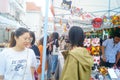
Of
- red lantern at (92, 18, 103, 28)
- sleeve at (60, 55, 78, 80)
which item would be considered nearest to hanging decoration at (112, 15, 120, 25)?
red lantern at (92, 18, 103, 28)

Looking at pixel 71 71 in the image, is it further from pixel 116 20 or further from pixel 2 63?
pixel 116 20

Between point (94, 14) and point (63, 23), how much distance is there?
287 centimetres

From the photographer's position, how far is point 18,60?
3566mm

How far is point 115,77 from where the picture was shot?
14.4ft

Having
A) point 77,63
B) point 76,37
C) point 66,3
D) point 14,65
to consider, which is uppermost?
point 66,3

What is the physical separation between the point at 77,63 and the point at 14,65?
93cm

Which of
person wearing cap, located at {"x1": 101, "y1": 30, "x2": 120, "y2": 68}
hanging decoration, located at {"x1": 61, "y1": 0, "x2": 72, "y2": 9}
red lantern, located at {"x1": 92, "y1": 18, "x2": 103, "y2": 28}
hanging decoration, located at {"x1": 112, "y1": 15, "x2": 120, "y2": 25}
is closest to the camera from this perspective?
hanging decoration, located at {"x1": 112, "y1": 15, "x2": 120, "y2": 25}

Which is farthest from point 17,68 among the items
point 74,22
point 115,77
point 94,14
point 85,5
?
point 74,22

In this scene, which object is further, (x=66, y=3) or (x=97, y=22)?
(x=97, y=22)

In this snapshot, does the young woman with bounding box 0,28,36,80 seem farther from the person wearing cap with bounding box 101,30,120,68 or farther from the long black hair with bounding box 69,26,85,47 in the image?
the person wearing cap with bounding box 101,30,120,68

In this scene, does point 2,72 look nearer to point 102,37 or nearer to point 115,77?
point 115,77

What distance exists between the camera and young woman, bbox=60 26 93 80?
3096 mm

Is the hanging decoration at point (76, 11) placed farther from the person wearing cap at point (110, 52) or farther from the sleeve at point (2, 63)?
the sleeve at point (2, 63)

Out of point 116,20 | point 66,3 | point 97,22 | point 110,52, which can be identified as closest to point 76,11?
point 66,3
